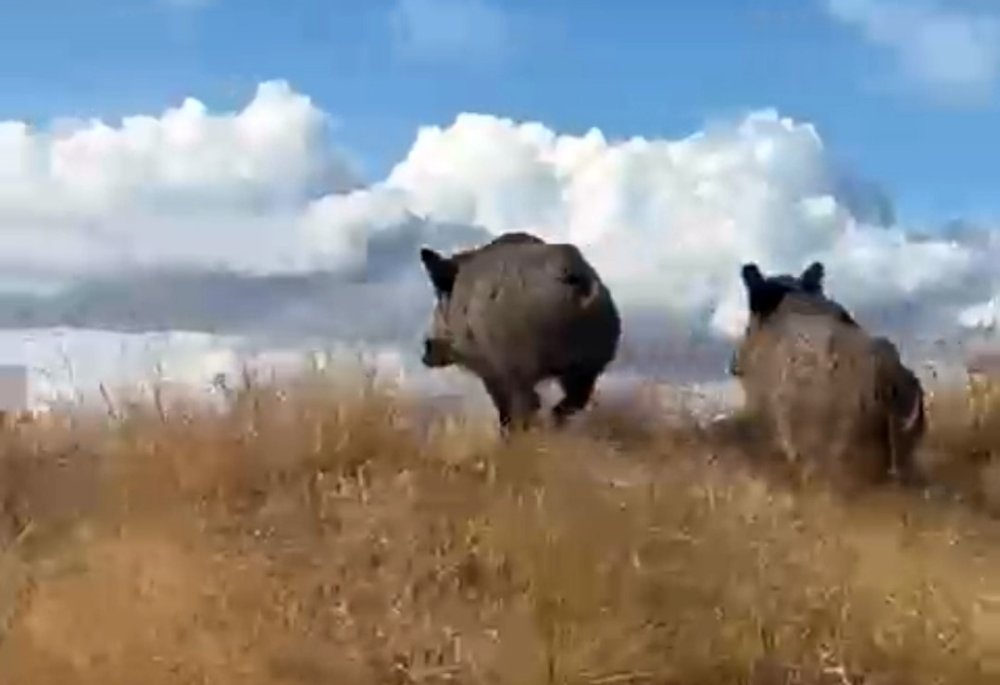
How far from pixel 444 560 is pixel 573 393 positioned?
391 centimetres

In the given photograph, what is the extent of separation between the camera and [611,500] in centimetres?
1059

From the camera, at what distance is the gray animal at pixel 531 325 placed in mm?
13250

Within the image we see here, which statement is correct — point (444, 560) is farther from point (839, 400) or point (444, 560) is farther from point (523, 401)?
point (523, 401)

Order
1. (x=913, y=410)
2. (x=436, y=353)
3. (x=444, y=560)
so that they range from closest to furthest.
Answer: (x=444, y=560) → (x=913, y=410) → (x=436, y=353)

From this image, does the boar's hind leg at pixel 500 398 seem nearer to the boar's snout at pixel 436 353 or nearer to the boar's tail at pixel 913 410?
the boar's snout at pixel 436 353

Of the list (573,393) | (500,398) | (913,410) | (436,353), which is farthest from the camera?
(436,353)

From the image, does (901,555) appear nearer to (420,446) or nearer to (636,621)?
(636,621)

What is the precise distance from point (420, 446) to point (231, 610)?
3.43 metres

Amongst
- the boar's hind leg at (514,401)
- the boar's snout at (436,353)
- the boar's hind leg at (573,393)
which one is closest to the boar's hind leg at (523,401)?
the boar's hind leg at (514,401)

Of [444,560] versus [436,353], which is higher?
[436,353]

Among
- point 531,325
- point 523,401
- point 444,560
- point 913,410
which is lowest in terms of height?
point 444,560

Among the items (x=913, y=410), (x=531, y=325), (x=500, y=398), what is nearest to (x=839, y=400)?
(x=913, y=410)

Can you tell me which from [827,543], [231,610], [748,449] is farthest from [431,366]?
[231,610]

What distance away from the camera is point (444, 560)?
10047mm
